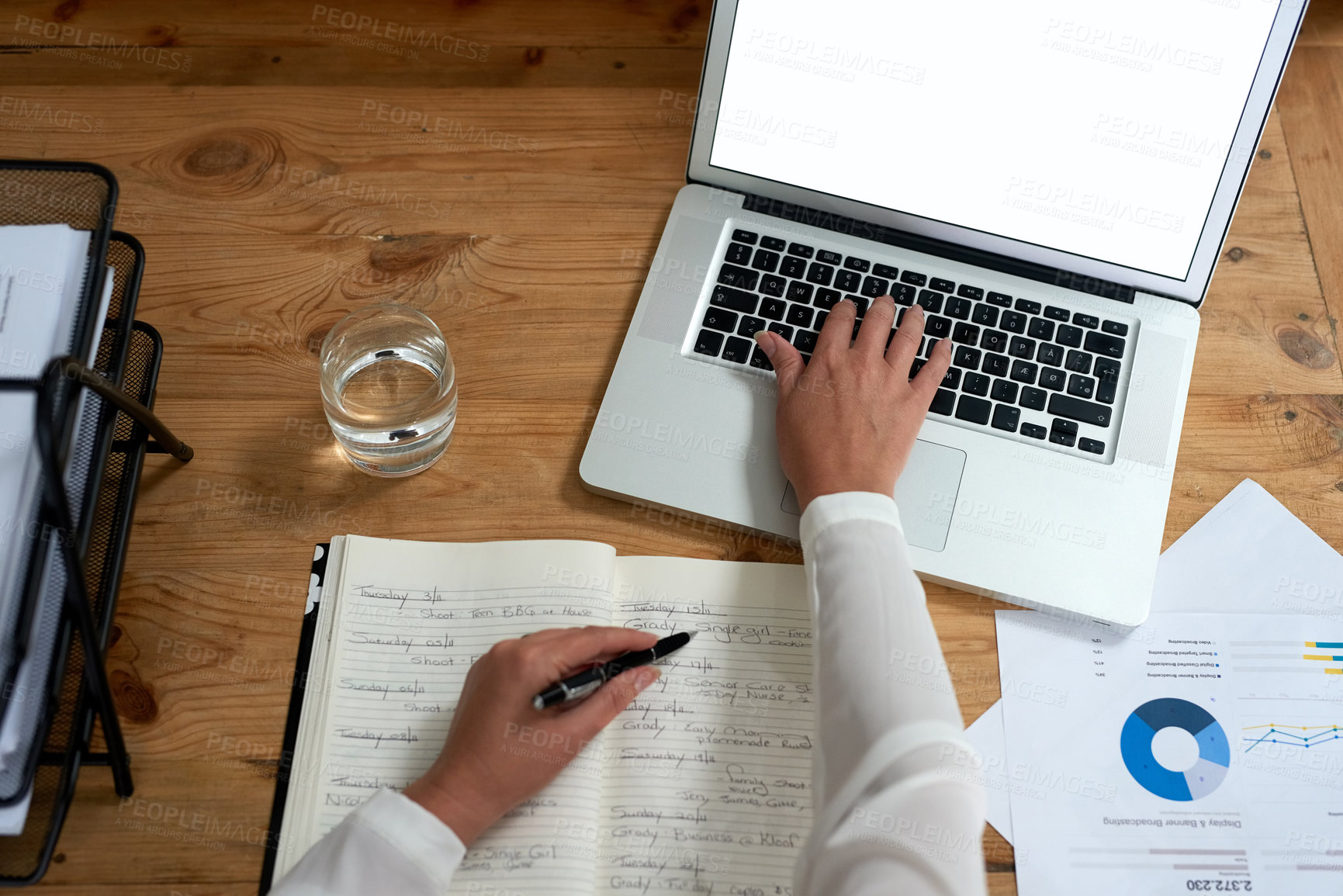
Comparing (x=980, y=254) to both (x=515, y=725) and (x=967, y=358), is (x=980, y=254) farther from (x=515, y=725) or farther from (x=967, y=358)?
(x=515, y=725)

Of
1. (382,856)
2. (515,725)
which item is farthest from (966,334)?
(382,856)

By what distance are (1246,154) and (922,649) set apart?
1.45 ft

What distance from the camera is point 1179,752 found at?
658mm

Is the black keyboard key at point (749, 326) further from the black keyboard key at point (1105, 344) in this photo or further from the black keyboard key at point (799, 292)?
the black keyboard key at point (1105, 344)

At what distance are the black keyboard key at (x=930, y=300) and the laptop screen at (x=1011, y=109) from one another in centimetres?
6

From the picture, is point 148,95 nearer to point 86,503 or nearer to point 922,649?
point 86,503

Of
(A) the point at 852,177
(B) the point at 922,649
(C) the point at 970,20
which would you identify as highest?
(C) the point at 970,20

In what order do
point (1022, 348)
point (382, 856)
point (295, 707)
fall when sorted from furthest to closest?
point (1022, 348)
point (295, 707)
point (382, 856)

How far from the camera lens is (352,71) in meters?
0.97

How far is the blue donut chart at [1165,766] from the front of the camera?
2.13ft

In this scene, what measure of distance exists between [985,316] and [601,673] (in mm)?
429

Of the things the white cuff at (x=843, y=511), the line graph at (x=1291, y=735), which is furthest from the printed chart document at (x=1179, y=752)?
the white cuff at (x=843, y=511)

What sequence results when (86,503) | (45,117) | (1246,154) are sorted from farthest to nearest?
(45,117) → (1246,154) → (86,503)

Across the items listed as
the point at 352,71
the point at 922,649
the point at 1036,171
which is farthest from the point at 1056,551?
the point at 352,71
